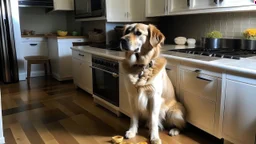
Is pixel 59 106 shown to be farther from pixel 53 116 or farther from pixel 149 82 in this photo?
pixel 149 82

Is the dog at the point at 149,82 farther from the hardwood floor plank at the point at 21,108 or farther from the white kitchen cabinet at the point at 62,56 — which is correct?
the white kitchen cabinet at the point at 62,56

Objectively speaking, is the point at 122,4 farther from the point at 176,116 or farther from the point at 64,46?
the point at 176,116

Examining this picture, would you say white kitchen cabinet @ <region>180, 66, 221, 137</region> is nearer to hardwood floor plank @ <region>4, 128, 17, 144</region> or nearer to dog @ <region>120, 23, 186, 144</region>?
dog @ <region>120, 23, 186, 144</region>

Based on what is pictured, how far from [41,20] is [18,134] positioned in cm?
355

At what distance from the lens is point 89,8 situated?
11.6 feet

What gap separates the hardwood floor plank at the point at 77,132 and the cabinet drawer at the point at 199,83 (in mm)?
978

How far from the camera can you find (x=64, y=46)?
13.7 feet

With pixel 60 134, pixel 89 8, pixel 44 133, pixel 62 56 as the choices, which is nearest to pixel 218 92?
pixel 60 134

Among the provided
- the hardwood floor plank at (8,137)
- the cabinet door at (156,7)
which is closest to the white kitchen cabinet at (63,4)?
the cabinet door at (156,7)

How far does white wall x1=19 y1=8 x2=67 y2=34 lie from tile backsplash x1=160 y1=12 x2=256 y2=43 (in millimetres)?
2820

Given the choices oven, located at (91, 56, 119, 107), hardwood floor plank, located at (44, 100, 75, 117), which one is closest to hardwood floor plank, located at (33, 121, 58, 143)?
hardwood floor plank, located at (44, 100, 75, 117)

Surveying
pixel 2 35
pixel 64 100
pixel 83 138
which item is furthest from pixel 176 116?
pixel 2 35

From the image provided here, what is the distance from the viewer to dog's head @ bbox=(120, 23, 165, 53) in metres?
1.75

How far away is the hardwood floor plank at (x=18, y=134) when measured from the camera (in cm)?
208
